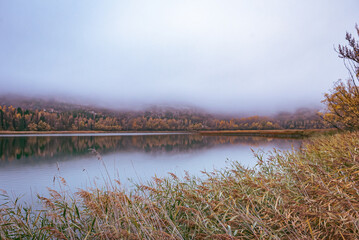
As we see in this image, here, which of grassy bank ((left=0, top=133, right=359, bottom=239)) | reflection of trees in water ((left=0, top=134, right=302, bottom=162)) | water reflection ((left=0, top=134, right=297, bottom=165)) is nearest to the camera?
grassy bank ((left=0, top=133, right=359, bottom=239))

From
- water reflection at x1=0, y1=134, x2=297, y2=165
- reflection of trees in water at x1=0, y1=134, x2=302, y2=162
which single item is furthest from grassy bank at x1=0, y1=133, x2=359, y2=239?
reflection of trees in water at x1=0, y1=134, x2=302, y2=162

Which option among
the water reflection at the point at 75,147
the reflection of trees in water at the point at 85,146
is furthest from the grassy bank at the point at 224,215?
the reflection of trees in water at the point at 85,146

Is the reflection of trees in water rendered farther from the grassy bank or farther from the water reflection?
the grassy bank

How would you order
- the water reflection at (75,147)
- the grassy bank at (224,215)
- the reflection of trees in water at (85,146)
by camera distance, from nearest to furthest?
the grassy bank at (224,215)
the water reflection at (75,147)
the reflection of trees in water at (85,146)

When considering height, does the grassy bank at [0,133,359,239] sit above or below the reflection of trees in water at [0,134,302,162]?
above

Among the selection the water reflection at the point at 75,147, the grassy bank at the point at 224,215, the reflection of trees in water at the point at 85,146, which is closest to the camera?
the grassy bank at the point at 224,215

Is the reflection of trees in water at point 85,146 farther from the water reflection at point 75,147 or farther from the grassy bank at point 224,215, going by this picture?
the grassy bank at point 224,215

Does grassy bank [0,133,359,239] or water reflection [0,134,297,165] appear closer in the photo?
Answer: grassy bank [0,133,359,239]

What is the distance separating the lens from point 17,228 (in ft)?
13.1

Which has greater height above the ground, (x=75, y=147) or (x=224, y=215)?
(x=224, y=215)

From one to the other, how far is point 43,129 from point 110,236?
13157 cm

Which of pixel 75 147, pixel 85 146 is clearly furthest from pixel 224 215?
pixel 85 146

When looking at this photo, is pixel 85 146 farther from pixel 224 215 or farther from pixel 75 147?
pixel 224 215

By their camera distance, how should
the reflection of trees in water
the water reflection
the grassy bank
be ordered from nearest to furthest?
the grassy bank < the water reflection < the reflection of trees in water
